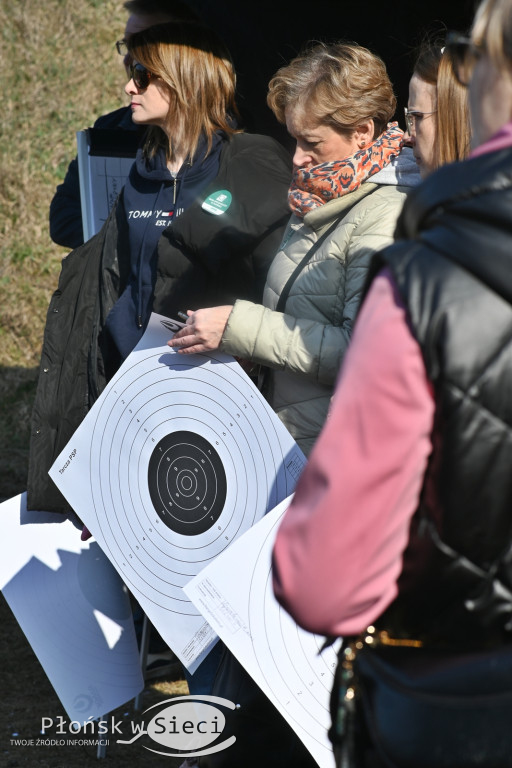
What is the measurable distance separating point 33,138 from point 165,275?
5.39 m

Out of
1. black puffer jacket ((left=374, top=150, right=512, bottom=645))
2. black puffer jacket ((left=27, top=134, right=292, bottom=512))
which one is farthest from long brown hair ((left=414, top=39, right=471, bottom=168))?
black puffer jacket ((left=374, top=150, right=512, bottom=645))

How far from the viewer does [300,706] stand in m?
1.91

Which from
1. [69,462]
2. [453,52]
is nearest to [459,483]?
[453,52]

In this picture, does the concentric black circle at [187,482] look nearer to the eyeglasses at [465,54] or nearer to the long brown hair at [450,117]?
the long brown hair at [450,117]

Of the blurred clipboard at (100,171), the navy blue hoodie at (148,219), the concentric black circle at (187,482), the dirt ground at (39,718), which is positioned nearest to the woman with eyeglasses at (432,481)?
the concentric black circle at (187,482)

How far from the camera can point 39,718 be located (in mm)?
2996

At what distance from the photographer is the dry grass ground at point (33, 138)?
616 centimetres

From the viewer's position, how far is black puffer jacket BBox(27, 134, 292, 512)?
2.34 metres

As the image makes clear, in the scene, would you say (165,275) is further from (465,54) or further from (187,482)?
(465,54)

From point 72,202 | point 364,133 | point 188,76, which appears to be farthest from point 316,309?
point 72,202

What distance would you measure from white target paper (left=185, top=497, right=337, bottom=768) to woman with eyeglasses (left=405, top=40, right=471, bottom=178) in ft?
2.67

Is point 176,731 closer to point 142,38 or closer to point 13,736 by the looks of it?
point 13,736

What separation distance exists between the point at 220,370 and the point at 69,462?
1.53 feet

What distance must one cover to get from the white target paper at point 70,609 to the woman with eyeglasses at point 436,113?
147cm
